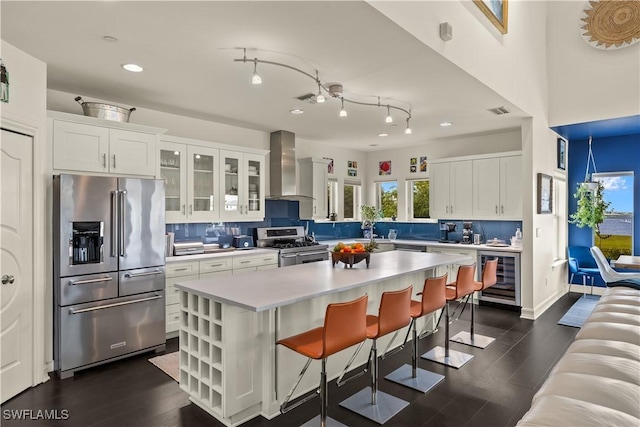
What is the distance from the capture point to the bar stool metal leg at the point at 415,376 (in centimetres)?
307

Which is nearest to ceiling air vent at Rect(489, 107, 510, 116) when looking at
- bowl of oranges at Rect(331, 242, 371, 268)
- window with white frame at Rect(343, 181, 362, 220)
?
bowl of oranges at Rect(331, 242, 371, 268)

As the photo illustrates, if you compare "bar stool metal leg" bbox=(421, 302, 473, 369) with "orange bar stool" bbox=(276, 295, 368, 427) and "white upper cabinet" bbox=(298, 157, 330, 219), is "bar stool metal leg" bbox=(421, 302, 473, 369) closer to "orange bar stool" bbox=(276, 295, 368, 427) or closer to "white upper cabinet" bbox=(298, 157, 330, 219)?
"orange bar stool" bbox=(276, 295, 368, 427)

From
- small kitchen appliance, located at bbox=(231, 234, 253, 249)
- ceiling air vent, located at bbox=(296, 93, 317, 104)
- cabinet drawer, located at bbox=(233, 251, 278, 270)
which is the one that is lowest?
cabinet drawer, located at bbox=(233, 251, 278, 270)

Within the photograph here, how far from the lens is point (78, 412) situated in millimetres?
2686

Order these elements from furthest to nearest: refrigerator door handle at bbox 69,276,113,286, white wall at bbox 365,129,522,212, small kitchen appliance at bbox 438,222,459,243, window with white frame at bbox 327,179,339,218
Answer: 1. window with white frame at bbox 327,179,339,218
2. small kitchen appliance at bbox 438,222,459,243
3. white wall at bbox 365,129,522,212
4. refrigerator door handle at bbox 69,276,113,286

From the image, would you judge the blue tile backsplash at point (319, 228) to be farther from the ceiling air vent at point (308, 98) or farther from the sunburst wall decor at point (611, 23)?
the sunburst wall decor at point (611, 23)

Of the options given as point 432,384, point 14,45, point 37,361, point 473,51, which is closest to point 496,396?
point 432,384

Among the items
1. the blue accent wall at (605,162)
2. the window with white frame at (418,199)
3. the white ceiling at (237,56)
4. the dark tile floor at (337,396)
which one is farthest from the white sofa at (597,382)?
the window with white frame at (418,199)

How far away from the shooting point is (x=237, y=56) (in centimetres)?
305

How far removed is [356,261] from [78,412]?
245 cm

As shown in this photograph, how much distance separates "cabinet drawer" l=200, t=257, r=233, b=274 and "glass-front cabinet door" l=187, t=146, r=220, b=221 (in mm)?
652

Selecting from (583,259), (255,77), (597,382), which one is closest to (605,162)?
(583,259)

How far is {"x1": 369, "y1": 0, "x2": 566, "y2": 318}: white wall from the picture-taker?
9.38ft

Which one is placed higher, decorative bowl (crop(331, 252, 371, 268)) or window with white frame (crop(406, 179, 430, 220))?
window with white frame (crop(406, 179, 430, 220))
